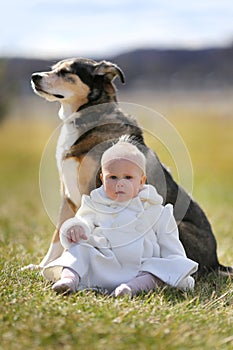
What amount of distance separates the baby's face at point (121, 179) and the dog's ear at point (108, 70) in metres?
1.40

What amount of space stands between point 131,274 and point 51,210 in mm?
1404

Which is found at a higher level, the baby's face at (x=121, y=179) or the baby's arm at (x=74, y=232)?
the baby's face at (x=121, y=179)

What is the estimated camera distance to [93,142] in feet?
18.6

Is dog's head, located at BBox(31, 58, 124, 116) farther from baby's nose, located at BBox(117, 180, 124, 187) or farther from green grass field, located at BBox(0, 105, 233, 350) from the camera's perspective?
baby's nose, located at BBox(117, 180, 124, 187)

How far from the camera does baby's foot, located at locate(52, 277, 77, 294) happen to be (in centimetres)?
438

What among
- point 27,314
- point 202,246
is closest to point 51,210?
point 202,246

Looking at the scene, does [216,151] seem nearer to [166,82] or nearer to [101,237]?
[101,237]

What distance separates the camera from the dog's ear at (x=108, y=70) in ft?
19.6

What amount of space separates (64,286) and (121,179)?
3.01 feet

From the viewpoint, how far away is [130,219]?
4.83 meters

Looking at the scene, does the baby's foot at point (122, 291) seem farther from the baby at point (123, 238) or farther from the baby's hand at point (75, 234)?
the baby's hand at point (75, 234)

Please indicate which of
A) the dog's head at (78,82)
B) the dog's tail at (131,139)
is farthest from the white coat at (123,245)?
the dog's head at (78,82)

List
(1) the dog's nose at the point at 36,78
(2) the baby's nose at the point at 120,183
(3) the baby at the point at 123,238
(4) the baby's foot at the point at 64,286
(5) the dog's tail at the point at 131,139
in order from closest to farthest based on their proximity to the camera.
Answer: (4) the baby's foot at the point at 64,286 < (3) the baby at the point at 123,238 < (2) the baby's nose at the point at 120,183 < (5) the dog's tail at the point at 131,139 < (1) the dog's nose at the point at 36,78

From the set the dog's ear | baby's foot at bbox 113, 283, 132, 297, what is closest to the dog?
the dog's ear
